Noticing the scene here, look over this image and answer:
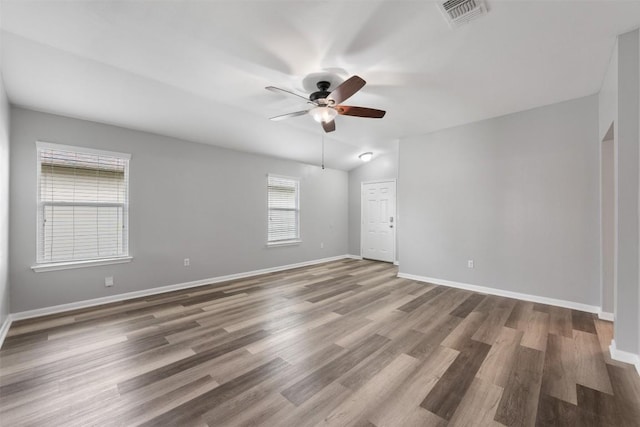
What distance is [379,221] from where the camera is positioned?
694 cm

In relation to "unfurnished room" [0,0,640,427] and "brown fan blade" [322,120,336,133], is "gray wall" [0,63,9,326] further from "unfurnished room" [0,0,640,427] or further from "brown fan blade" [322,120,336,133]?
"brown fan blade" [322,120,336,133]

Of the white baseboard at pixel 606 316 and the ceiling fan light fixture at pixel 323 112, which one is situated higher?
the ceiling fan light fixture at pixel 323 112

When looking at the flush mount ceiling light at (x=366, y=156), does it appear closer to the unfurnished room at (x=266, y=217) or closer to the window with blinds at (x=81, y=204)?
the unfurnished room at (x=266, y=217)

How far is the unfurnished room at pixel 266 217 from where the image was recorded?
6.37ft

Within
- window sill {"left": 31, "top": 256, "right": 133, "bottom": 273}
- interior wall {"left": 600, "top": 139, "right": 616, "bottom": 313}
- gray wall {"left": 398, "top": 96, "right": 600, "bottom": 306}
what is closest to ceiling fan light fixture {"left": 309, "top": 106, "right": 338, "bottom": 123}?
gray wall {"left": 398, "top": 96, "right": 600, "bottom": 306}

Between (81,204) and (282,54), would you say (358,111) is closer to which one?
(282,54)

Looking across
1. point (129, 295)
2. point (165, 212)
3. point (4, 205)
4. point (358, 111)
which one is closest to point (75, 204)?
point (4, 205)

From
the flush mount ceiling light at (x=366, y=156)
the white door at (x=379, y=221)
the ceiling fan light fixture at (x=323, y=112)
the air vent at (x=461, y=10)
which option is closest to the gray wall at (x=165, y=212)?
the flush mount ceiling light at (x=366, y=156)

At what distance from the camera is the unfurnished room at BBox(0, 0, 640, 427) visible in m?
1.94

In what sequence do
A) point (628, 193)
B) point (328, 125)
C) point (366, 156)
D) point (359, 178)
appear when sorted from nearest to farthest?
point (628, 193), point (328, 125), point (366, 156), point (359, 178)

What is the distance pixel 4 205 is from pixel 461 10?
4.78 metres

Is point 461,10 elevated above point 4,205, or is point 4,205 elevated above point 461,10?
point 461,10

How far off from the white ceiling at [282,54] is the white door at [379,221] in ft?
9.74

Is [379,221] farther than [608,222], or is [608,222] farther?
[379,221]
